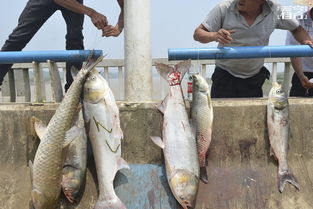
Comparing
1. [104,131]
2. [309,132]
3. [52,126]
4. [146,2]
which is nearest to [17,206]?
[52,126]

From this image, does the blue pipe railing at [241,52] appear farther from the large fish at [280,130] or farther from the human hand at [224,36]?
the large fish at [280,130]

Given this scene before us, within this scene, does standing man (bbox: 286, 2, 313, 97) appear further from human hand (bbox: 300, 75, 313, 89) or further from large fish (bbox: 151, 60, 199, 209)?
large fish (bbox: 151, 60, 199, 209)

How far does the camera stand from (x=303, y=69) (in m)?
4.62

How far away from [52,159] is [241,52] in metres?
1.97

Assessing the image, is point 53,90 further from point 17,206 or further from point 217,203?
point 217,203

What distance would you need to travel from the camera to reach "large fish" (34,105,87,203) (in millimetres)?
2893

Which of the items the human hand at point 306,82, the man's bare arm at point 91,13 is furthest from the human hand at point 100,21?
the human hand at point 306,82

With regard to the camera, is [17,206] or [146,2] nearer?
[17,206]

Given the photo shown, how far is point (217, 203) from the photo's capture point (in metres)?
2.97

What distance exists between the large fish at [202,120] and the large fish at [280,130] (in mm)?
579

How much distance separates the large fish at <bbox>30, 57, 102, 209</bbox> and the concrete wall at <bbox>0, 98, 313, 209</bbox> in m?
0.31

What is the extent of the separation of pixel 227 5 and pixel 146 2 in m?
0.99

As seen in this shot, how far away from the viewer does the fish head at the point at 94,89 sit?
291cm

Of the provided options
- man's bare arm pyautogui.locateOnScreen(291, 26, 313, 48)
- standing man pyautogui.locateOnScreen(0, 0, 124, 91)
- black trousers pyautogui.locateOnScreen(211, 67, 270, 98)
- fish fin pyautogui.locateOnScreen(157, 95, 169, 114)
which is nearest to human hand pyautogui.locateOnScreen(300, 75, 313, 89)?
black trousers pyautogui.locateOnScreen(211, 67, 270, 98)
